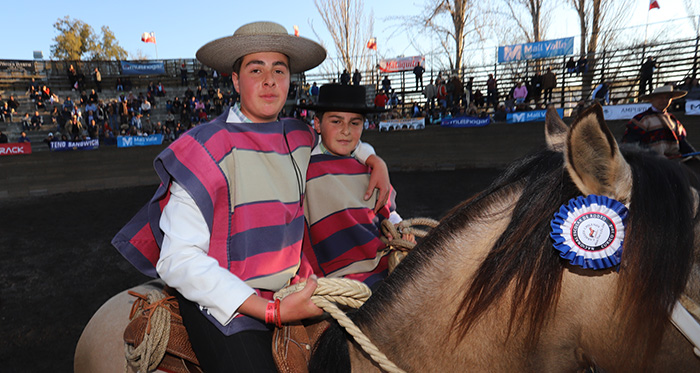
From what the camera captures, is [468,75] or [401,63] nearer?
[468,75]

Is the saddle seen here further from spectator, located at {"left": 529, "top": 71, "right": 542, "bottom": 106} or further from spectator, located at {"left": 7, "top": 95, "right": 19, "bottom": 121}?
spectator, located at {"left": 7, "top": 95, "right": 19, "bottom": 121}

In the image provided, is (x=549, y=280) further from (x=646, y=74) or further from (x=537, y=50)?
(x=537, y=50)

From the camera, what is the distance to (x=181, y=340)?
1.41 metres

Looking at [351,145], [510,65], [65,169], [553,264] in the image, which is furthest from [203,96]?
[553,264]

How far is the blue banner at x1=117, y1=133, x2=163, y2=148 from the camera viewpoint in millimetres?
14531

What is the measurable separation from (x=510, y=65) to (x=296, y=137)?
2058 centimetres

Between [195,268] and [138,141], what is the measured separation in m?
16.0

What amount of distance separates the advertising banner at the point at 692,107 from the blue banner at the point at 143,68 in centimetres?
2529

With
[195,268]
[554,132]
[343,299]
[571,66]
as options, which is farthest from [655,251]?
[571,66]

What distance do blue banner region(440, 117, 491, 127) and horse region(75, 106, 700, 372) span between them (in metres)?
13.8

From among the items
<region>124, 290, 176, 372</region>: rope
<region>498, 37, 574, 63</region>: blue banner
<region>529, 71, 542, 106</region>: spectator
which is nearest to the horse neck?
<region>124, 290, 176, 372</region>: rope

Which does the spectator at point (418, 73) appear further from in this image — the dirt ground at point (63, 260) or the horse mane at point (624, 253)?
the horse mane at point (624, 253)

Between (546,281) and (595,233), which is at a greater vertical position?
(595,233)

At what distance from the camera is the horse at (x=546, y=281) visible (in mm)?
836
